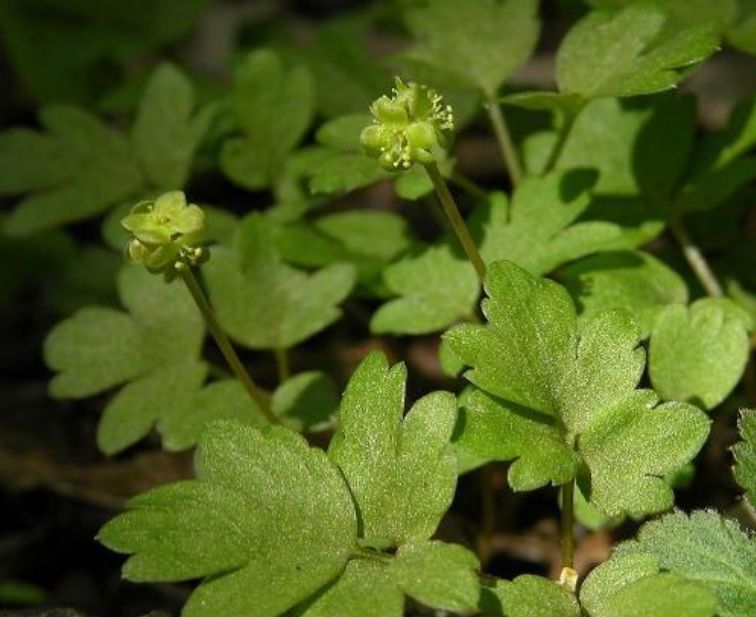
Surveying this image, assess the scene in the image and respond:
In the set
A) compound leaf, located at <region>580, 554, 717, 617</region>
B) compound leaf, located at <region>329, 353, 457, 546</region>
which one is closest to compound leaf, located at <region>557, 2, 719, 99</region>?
compound leaf, located at <region>329, 353, 457, 546</region>

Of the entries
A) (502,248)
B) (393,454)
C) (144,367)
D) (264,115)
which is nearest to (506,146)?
(502,248)

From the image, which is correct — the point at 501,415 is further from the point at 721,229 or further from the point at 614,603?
the point at 721,229

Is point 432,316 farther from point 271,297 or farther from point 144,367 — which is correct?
point 144,367

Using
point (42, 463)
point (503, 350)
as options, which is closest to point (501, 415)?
point (503, 350)

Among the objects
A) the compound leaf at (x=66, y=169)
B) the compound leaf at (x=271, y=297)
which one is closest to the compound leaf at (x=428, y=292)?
the compound leaf at (x=271, y=297)

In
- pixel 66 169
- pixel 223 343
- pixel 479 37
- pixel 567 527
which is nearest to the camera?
pixel 567 527

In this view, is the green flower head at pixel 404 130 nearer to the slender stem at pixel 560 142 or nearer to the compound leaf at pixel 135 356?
the slender stem at pixel 560 142
